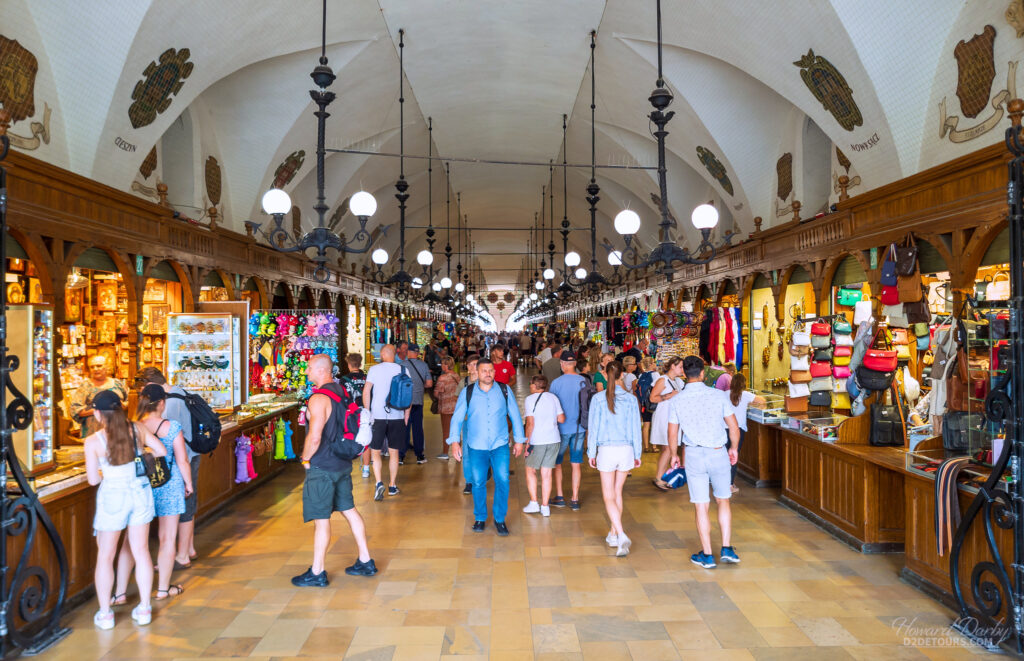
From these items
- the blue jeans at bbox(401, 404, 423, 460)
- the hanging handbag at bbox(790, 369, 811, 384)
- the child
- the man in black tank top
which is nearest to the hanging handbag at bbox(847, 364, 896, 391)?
the hanging handbag at bbox(790, 369, 811, 384)

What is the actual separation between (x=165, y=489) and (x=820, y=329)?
217 inches

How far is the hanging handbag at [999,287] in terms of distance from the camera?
6.04m

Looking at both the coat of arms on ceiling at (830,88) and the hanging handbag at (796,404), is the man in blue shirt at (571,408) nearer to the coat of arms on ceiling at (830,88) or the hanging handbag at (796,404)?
the hanging handbag at (796,404)

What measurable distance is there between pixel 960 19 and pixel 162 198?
8718 mm

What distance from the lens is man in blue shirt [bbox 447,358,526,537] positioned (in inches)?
197

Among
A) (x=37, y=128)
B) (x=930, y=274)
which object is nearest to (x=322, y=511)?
(x=37, y=128)

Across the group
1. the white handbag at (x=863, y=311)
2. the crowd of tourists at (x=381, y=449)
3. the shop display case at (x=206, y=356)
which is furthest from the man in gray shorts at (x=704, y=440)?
the shop display case at (x=206, y=356)

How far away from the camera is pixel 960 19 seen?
573cm

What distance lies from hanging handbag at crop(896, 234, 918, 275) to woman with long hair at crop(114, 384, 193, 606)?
6.56 meters

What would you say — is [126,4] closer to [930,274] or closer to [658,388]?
[658,388]

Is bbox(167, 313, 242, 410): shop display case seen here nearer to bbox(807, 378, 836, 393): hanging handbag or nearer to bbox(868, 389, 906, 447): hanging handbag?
bbox(807, 378, 836, 393): hanging handbag

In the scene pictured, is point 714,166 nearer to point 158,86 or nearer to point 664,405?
point 664,405

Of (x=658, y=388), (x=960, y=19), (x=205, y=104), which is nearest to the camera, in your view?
(x=960, y=19)

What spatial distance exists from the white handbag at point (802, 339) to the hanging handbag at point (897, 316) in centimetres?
86
